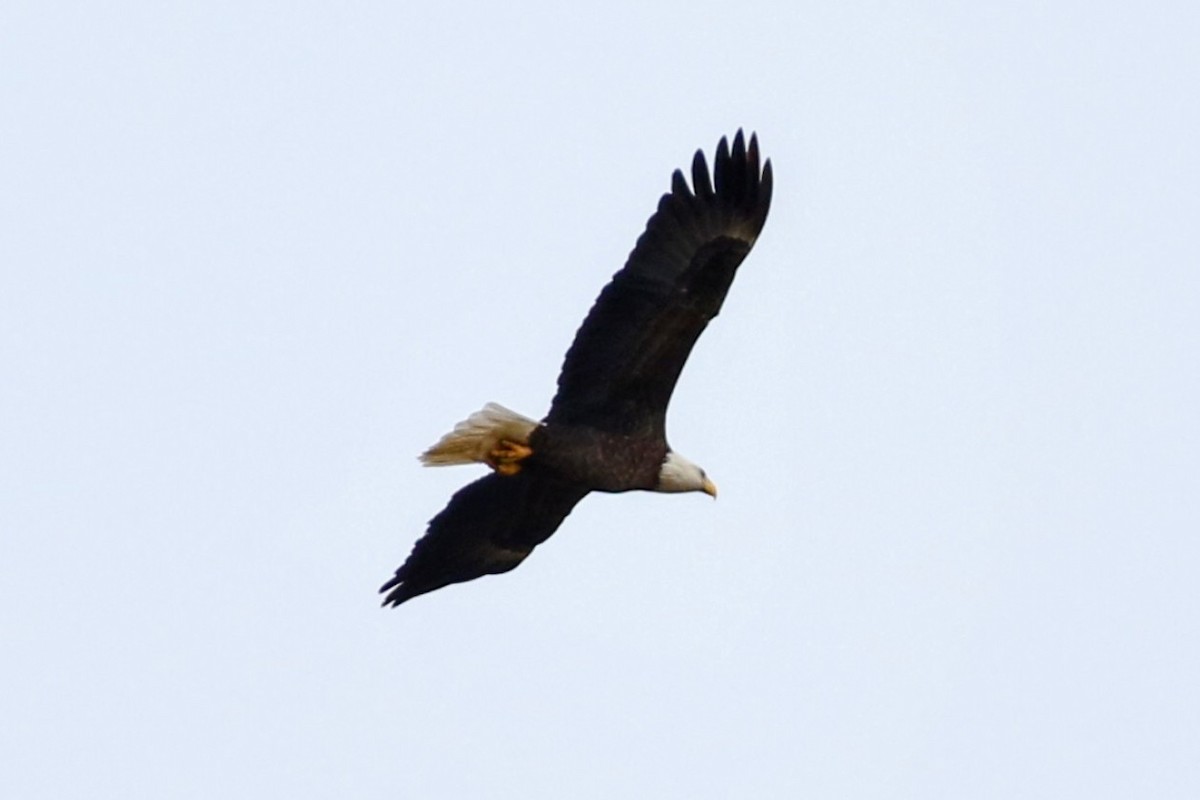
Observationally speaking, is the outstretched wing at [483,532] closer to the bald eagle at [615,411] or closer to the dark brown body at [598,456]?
the bald eagle at [615,411]


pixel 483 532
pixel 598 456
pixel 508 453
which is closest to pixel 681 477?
pixel 598 456

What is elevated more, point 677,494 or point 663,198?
point 663,198

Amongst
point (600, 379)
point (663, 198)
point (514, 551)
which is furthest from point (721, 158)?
A: point (514, 551)

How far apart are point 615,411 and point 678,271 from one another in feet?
2.57

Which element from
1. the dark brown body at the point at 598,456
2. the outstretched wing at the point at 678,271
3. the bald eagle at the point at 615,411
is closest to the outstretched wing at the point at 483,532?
the bald eagle at the point at 615,411

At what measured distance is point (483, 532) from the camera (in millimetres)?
14195

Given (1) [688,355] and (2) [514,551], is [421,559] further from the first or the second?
(1) [688,355]

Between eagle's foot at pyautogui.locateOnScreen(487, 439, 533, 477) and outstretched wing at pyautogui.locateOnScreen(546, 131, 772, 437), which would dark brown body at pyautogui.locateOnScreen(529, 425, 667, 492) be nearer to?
eagle's foot at pyautogui.locateOnScreen(487, 439, 533, 477)

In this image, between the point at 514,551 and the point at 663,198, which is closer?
the point at 663,198

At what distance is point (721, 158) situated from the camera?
13289 mm

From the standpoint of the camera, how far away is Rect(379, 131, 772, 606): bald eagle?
13258 mm

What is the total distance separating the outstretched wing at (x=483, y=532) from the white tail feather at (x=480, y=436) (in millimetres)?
432

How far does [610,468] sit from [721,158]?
1568mm

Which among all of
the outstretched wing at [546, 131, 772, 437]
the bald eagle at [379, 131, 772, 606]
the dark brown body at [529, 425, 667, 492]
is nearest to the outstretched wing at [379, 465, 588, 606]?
the bald eagle at [379, 131, 772, 606]
